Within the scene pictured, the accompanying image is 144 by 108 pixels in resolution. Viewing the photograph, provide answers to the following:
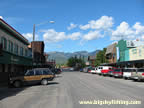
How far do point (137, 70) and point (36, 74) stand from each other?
1310cm

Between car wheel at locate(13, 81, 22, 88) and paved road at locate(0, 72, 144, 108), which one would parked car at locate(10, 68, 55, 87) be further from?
paved road at locate(0, 72, 144, 108)

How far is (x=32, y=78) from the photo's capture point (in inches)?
758

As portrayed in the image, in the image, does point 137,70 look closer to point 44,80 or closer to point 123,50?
point 44,80

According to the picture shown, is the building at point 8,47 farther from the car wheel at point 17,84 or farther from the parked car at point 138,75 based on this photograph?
the parked car at point 138,75

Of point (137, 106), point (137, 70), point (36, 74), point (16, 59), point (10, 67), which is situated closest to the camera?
point (137, 106)

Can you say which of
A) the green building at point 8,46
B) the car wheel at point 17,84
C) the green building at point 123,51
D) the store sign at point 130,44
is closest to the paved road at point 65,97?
the car wheel at point 17,84

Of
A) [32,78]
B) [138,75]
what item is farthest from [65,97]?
[138,75]

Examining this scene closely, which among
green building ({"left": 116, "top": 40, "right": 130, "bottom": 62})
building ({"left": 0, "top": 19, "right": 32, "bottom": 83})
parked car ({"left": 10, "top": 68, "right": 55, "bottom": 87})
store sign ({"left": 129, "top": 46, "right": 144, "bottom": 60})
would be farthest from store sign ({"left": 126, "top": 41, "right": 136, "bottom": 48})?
parked car ({"left": 10, "top": 68, "right": 55, "bottom": 87})

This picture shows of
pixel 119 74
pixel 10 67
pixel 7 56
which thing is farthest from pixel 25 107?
pixel 119 74

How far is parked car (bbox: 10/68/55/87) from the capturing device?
18.6m

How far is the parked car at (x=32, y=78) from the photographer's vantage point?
18.6 metres

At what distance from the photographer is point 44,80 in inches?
783

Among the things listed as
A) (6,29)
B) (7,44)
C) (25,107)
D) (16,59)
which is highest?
(6,29)

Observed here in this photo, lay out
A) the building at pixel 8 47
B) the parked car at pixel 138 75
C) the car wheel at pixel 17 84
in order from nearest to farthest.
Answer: the car wheel at pixel 17 84, the building at pixel 8 47, the parked car at pixel 138 75
